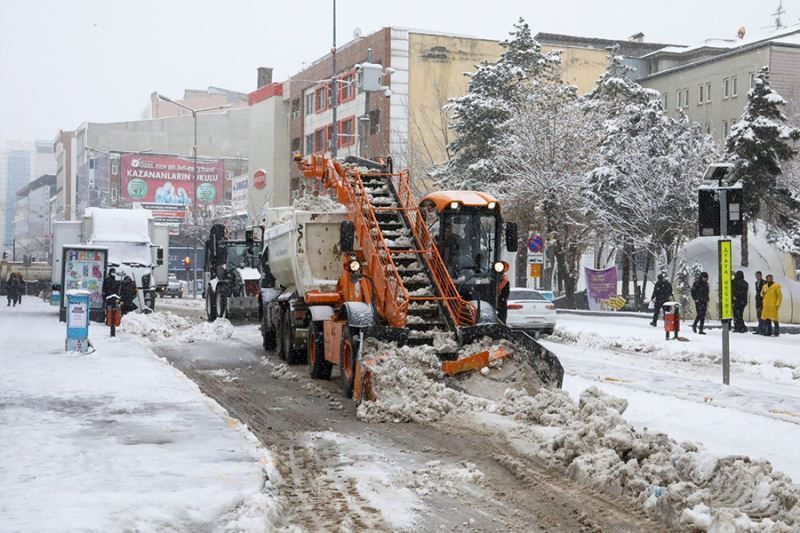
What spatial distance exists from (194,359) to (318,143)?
5241 cm

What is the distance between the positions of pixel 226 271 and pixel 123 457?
24020 millimetres

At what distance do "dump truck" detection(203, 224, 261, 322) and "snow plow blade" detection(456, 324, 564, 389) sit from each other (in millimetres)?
17543

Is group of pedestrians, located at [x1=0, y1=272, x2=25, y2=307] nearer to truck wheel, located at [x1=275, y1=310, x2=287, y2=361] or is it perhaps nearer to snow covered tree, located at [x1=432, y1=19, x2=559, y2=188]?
snow covered tree, located at [x1=432, y1=19, x2=559, y2=188]

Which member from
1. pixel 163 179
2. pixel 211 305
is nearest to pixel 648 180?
pixel 211 305

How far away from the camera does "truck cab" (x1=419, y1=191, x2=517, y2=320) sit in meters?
16.2

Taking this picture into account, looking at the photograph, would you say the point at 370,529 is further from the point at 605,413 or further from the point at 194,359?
the point at 194,359

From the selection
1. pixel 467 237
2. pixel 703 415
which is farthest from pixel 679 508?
pixel 467 237

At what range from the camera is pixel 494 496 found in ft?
28.3

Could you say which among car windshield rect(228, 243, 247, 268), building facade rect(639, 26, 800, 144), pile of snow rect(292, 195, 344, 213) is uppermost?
building facade rect(639, 26, 800, 144)

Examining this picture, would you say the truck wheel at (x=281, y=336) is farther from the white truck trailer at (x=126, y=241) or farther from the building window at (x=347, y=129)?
the building window at (x=347, y=129)

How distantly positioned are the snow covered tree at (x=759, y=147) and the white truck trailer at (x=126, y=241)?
21.0 meters

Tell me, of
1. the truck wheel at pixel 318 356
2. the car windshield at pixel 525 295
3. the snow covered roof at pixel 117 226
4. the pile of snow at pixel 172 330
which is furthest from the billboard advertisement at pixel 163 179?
the truck wheel at pixel 318 356

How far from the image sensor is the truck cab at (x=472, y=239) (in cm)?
1617

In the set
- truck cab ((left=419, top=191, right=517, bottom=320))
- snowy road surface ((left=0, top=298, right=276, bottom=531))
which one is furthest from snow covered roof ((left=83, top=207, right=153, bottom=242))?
truck cab ((left=419, top=191, right=517, bottom=320))
